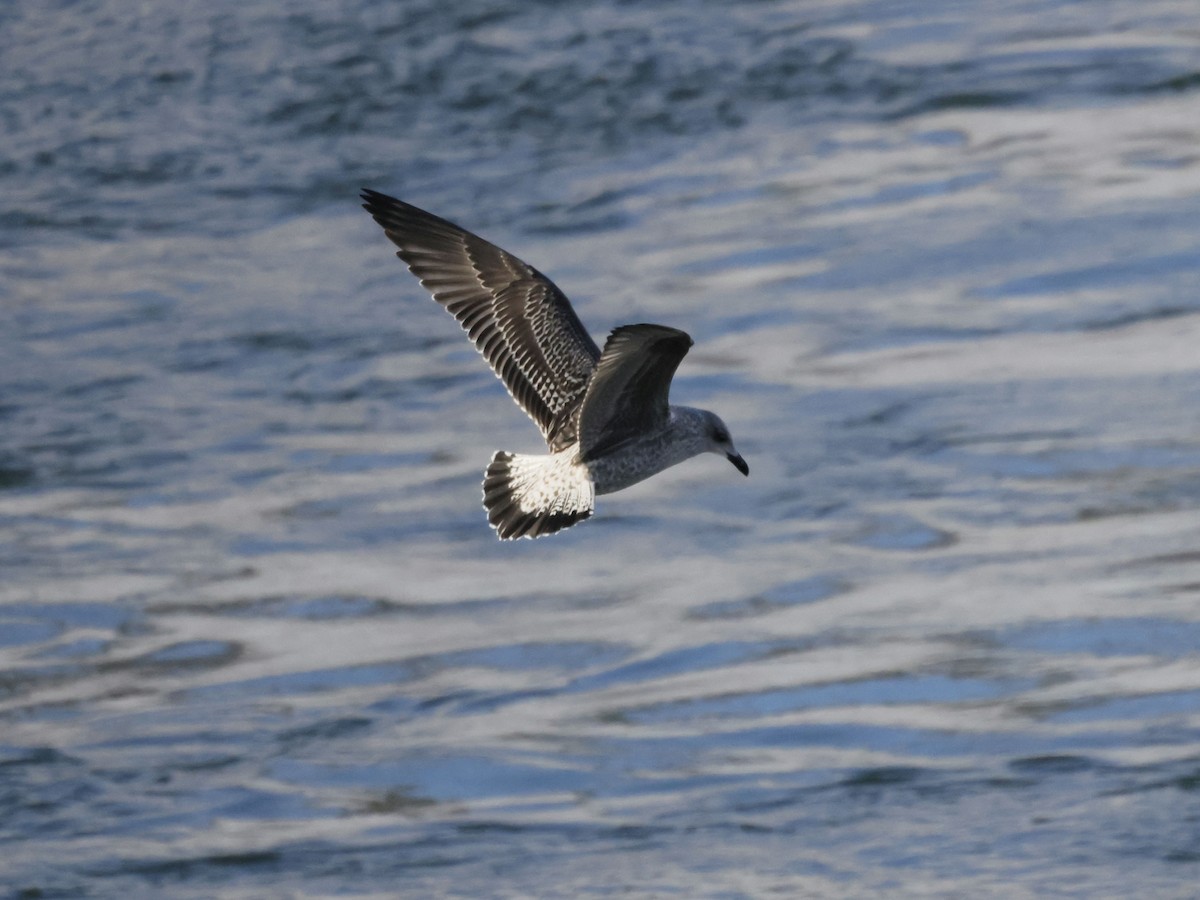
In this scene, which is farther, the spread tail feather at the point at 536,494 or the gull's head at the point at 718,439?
the gull's head at the point at 718,439

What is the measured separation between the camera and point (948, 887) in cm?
998

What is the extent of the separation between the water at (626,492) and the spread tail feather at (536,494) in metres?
2.62

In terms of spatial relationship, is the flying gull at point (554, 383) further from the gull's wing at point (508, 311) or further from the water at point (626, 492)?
the water at point (626, 492)

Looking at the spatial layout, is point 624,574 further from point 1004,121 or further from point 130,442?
point 1004,121

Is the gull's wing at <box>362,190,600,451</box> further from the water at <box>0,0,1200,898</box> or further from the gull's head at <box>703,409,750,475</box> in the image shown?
the water at <box>0,0,1200,898</box>

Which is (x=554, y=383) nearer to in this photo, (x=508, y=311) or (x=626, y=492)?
(x=508, y=311)

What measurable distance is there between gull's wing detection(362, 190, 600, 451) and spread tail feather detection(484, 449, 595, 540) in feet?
0.97

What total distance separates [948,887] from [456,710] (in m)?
2.71

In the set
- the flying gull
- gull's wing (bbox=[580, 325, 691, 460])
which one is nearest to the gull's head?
the flying gull

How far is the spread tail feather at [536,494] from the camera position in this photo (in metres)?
7.83

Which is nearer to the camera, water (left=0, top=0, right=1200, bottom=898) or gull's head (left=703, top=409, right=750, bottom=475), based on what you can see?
gull's head (left=703, top=409, right=750, bottom=475)

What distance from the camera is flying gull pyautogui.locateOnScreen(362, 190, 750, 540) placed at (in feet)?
25.8

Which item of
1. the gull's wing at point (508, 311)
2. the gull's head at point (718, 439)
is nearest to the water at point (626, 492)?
the gull's head at point (718, 439)

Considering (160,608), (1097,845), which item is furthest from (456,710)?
(1097,845)
